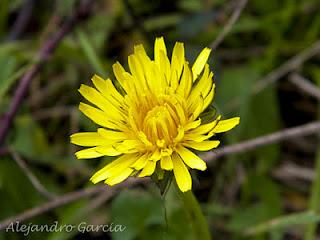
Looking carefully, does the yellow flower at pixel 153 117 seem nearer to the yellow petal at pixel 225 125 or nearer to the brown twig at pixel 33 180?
the yellow petal at pixel 225 125

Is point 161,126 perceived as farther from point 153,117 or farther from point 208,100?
point 208,100

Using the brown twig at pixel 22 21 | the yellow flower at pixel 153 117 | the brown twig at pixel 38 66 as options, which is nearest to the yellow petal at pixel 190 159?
the yellow flower at pixel 153 117

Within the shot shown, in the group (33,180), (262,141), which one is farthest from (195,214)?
(33,180)

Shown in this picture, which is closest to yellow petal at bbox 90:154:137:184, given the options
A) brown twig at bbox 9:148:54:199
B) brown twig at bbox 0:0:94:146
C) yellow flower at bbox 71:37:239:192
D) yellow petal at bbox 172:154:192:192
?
yellow flower at bbox 71:37:239:192

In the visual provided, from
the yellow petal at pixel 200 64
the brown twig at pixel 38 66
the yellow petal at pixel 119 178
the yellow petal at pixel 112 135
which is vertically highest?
the brown twig at pixel 38 66

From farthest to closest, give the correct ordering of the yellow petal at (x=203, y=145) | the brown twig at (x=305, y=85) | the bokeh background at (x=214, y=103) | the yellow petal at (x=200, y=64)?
the brown twig at (x=305, y=85) → the bokeh background at (x=214, y=103) → the yellow petal at (x=200, y=64) → the yellow petal at (x=203, y=145)

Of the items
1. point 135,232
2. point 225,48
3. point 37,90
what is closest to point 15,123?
point 37,90

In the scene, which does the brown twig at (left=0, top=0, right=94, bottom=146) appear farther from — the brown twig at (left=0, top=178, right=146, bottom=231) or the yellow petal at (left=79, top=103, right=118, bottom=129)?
the yellow petal at (left=79, top=103, right=118, bottom=129)
